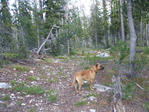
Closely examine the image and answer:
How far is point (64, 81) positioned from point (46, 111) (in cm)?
283

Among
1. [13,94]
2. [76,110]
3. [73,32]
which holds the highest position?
[73,32]

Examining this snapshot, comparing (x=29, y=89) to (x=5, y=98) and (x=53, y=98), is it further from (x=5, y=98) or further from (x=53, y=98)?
(x=53, y=98)

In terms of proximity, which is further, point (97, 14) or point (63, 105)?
point (97, 14)

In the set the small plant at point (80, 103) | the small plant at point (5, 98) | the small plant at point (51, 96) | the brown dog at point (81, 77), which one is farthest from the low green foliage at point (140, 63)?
the small plant at point (5, 98)

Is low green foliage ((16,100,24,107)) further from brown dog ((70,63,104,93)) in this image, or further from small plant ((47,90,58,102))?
brown dog ((70,63,104,93))

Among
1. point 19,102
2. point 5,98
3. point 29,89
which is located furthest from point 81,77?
point 5,98

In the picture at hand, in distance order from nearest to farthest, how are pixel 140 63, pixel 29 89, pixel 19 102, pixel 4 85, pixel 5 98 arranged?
pixel 19 102, pixel 5 98, pixel 29 89, pixel 4 85, pixel 140 63

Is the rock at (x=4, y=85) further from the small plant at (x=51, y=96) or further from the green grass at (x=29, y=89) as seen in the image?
the small plant at (x=51, y=96)

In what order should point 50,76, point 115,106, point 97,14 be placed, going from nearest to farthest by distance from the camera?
point 115,106 < point 50,76 < point 97,14

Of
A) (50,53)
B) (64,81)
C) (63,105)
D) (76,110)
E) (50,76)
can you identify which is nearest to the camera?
(76,110)

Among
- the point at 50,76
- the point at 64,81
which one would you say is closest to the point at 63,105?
the point at 64,81

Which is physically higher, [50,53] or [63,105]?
[50,53]

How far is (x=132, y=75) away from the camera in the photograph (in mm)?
7438

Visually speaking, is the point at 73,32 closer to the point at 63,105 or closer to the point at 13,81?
the point at 13,81
